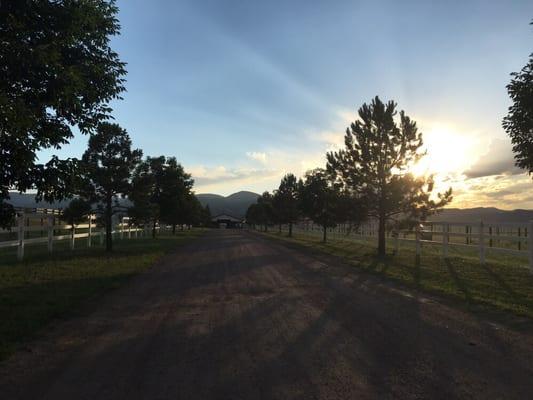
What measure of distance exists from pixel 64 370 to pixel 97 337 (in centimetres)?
139

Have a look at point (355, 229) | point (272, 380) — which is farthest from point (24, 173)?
point (355, 229)

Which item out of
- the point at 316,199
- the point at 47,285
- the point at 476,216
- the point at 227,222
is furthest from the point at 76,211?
the point at 227,222

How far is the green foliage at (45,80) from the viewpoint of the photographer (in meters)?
6.07

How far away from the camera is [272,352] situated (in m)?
5.52

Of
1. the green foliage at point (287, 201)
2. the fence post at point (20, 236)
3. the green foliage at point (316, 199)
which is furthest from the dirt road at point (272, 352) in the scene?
the green foliage at point (287, 201)

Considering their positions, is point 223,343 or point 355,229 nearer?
point 223,343

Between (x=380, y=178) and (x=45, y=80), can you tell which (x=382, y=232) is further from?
(x=45, y=80)

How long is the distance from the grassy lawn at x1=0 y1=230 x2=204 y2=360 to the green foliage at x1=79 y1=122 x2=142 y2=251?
139 inches

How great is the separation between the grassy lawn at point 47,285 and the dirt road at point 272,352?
470 mm

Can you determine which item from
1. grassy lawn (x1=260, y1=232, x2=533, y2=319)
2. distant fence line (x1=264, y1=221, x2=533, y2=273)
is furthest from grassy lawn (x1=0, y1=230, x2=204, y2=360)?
distant fence line (x1=264, y1=221, x2=533, y2=273)

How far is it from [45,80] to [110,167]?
44.7ft

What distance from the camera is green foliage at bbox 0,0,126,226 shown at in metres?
6.07

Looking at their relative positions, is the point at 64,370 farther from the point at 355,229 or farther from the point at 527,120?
the point at 355,229

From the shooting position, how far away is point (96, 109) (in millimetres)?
8359
